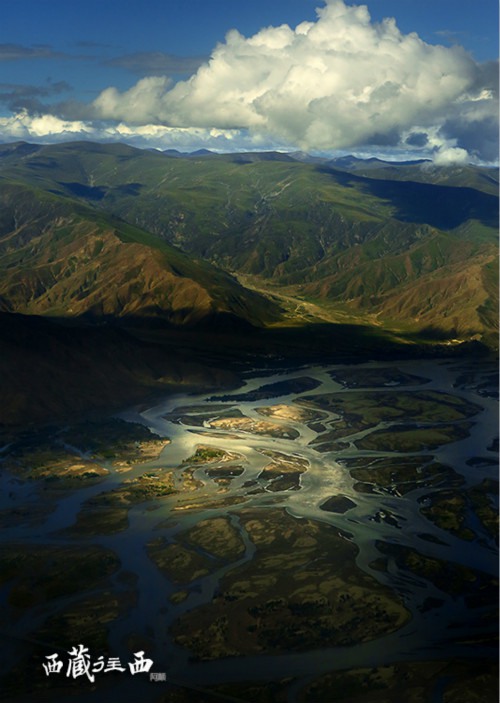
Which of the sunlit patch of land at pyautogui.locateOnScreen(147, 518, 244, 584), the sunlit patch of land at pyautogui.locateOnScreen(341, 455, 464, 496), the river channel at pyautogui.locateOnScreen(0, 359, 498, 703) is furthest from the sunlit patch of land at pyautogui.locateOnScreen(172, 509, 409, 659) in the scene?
the sunlit patch of land at pyautogui.locateOnScreen(341, 455, 464, 496)

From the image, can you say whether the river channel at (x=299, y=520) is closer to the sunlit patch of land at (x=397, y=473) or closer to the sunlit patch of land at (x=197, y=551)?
the sunlit patch of land at (x=397, y=473)

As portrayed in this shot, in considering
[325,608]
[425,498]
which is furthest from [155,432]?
[325,608]

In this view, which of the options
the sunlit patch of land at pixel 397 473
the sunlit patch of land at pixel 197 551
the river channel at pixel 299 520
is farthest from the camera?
the sunlit patch of land at pixel 397 473

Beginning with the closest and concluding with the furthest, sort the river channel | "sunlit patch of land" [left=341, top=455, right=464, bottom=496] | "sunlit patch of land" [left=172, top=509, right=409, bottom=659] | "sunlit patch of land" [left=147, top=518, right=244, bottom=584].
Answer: the river channel
"sunlit patch of land" [left=172, top=509, right=409, bottom=659]
"sunlit patch of land" [left=147, top=518, right=244, bottom=584]
"sunlit patch of land" [left=341, top=455, right=464, bottom=496]

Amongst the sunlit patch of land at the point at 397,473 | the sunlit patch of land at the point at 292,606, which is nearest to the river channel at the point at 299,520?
the sunlit patch of land at the point at 397,473

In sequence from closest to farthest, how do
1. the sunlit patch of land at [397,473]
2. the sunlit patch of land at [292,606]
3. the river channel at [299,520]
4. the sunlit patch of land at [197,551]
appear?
the river channel at [299,520]
the sunlit patch of land at [292,606]
the sunlit patch of land at [197,551]
the sunlit patch of land at [397,473]

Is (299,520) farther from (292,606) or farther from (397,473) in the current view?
(397,473)

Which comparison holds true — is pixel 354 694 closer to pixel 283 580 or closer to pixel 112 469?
pixel 283 580

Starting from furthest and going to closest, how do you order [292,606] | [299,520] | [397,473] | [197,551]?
[397,473] → [299,520] → [197,551] → [292,606]

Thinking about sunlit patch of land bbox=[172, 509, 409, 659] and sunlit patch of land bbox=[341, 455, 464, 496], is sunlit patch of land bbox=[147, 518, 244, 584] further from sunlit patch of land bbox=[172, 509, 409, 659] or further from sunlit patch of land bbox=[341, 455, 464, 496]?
sunlit patch of land bbox=[341, 455, 464, 496]

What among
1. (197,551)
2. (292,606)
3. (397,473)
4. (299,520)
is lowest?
(292,606)

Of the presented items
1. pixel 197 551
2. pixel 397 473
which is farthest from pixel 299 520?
pixel 397 473
